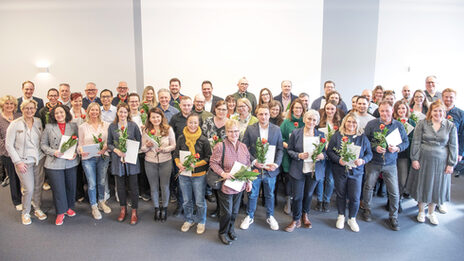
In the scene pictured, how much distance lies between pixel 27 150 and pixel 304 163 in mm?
3394

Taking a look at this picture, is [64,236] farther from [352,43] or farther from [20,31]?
[352,43]

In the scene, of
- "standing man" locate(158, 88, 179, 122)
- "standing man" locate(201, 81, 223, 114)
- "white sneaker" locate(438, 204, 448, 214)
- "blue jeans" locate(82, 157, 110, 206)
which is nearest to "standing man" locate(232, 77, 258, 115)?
"standing man" locate(201, 81, 223, 114)

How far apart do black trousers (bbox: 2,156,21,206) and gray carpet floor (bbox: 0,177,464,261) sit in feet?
0.77

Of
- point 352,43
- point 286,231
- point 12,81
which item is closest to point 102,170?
point 286,231

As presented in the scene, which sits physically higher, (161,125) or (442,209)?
(161,125)

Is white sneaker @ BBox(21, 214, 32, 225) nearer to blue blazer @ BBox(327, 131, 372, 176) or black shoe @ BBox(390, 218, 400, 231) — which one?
blue blazer @ BBox(327, 131, 372, 176)

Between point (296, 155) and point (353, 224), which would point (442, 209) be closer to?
point (353, 224)

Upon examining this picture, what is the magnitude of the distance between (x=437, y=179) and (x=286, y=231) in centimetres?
207

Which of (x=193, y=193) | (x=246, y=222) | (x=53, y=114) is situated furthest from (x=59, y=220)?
(x=246, y=222)

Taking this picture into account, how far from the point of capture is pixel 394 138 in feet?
10.6

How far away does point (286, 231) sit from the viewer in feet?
10.8

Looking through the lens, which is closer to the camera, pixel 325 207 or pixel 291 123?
pixel 291 123

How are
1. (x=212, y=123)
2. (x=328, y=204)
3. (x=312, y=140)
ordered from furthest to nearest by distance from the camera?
1. (x=328, y=204)
2. (x=212, y=123)
3. (x=312, y=140)

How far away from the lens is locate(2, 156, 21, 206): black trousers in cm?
362
